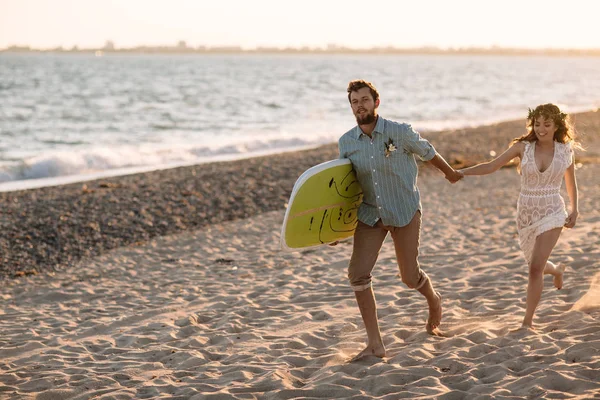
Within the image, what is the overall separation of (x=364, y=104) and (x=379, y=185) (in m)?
0.55

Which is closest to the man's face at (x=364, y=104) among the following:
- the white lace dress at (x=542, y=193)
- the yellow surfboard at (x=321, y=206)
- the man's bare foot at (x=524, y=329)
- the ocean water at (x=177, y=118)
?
the yellow surfboard at (x=321, y=206)

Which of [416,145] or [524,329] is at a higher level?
[416,145]

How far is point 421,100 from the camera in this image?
48.0 metres

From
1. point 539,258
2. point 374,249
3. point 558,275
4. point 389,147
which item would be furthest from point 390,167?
point 558,275

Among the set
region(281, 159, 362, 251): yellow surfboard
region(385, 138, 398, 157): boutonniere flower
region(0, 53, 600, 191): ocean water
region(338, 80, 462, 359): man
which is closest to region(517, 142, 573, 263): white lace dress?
region(338, 80, 462, 359): man

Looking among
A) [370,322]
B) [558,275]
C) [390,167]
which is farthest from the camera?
[558,275]

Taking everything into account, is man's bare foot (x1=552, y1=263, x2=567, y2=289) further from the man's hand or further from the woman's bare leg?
the man's hand

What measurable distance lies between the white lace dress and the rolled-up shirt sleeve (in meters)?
0.81

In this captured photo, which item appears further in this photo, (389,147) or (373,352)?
(373,352)

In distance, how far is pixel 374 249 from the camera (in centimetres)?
516

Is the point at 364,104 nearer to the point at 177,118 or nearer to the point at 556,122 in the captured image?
the point at 556,122

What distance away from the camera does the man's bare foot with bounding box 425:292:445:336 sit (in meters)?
5.64

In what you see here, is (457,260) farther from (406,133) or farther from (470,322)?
(406,133)

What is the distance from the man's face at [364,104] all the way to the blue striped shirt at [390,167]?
0.28 feet
